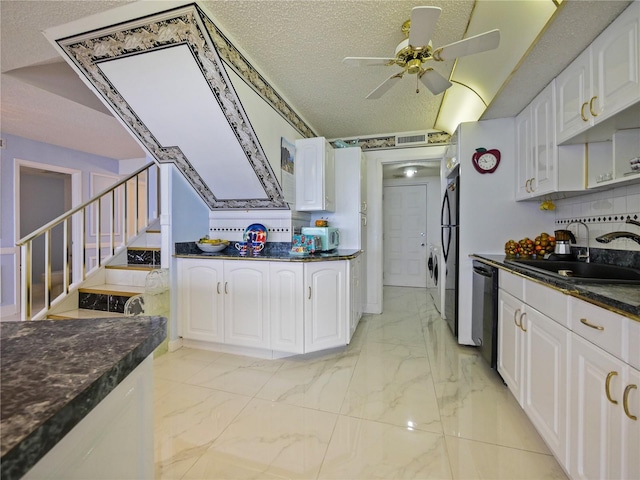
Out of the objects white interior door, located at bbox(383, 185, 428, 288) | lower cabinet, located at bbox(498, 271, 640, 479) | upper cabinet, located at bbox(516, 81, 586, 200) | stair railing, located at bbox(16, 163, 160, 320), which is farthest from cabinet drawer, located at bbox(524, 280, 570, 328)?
white interior door, located at bbox(383, 185, 428, 288)

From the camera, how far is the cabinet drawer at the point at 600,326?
946mm

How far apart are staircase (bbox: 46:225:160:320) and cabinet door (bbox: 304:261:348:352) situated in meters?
1.55

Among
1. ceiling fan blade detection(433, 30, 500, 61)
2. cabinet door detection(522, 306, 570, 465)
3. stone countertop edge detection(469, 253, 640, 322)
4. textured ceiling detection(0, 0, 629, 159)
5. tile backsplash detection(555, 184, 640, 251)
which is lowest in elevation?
cabinet door detection(522, 306, 570, 465)

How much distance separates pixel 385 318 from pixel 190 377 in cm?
232

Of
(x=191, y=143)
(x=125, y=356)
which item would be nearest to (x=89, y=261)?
(x=191, y=143)

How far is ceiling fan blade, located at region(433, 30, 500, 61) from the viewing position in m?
1.47

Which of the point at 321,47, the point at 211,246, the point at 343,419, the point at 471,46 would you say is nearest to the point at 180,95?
the point at 321,47

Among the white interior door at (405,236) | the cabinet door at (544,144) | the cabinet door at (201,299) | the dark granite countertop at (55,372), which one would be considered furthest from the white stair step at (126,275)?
the white interior door at (405,236)

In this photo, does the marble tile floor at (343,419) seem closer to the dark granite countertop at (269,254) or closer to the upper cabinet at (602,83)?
the dark granite countertop at (269,254)

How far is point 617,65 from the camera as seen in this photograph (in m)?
1.37

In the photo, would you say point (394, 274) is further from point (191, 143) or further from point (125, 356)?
point (125, 356)

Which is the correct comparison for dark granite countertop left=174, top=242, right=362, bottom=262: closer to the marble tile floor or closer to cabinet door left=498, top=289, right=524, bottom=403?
the marble tile floor

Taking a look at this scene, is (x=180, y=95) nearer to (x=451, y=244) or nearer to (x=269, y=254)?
(x=269, y=254)

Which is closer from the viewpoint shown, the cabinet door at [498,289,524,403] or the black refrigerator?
the cabinet door at [498,289,524,403]
